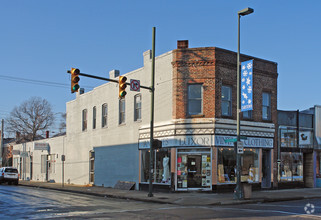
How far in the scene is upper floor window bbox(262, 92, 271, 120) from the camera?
24.2 metres

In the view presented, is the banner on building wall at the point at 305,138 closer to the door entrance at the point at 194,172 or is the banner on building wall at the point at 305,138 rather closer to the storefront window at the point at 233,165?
the storefront window at the point at 233,165

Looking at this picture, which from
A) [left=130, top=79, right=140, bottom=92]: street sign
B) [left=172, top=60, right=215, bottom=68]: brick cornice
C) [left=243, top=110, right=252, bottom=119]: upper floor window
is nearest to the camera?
[left=130, top=79, right=140, bottom=92]: street sign

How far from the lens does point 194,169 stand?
21.5 metres

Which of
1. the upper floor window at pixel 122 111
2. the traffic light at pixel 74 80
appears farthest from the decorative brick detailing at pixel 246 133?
the traffic light at pixel 74 80

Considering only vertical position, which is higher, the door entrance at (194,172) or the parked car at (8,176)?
the door entrance at (194,172)

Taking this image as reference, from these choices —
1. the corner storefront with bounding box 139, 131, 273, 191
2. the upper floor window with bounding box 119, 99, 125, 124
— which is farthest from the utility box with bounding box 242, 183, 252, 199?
the upper floor window with bounding box 119, 99, 125, 124

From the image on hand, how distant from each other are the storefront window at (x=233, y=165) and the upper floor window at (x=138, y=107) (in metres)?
6.54

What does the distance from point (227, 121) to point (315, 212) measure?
358 inches

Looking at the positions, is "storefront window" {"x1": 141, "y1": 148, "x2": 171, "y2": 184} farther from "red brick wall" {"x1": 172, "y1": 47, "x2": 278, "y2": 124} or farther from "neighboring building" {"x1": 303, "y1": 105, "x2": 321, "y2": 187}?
"neighboring building" {"x1": 303, "y1": 105, "x2": 321, "y2": 187}

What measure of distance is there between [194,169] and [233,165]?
2446 millimetres

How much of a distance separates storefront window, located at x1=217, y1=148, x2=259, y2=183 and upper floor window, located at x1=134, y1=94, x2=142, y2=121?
6.54m

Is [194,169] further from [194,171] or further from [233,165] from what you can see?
[233,165]

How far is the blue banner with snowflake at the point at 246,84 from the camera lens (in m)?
20.6

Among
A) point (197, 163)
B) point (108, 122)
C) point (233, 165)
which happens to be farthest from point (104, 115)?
point (233, 165)
